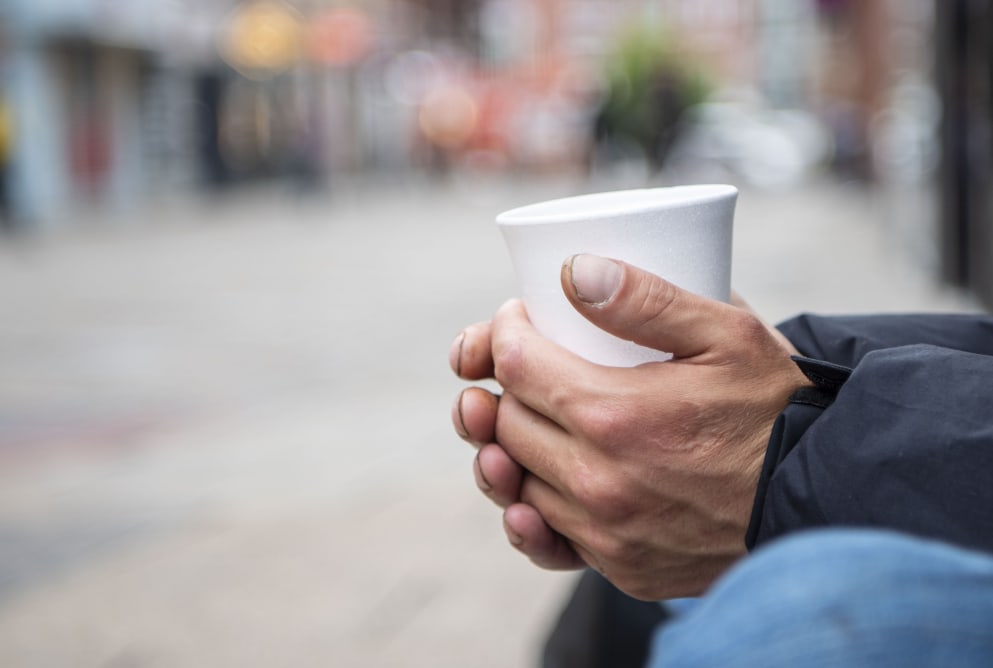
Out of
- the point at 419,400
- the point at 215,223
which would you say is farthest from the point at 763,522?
the point at 215,223

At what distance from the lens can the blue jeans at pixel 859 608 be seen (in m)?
0.52

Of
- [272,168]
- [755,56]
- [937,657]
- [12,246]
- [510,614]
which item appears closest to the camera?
[937,657]

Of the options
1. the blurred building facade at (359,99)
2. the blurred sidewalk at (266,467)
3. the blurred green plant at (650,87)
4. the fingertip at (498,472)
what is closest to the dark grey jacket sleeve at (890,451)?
the fingertip at (498,472)

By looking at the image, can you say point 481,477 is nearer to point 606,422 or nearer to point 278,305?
point 606,422

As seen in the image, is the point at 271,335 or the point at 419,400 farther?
the point at 271,335

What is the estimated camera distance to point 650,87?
17.5m

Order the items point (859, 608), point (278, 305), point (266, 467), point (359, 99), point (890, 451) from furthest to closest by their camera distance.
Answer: point (359, 99)
point (278, 305)
point (266, 467)
point (890, 451)
point (859, 608)

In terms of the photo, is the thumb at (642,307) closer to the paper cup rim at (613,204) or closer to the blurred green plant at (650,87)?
the paper cup rim at (613,204)

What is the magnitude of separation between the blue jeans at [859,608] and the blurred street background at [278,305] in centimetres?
178

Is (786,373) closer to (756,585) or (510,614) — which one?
(756,585)

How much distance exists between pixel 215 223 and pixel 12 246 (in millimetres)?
3912

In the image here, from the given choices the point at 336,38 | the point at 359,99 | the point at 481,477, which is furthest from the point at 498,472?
the point at 359,99

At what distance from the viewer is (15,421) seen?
4.55 m

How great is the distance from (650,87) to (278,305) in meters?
11.0
